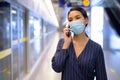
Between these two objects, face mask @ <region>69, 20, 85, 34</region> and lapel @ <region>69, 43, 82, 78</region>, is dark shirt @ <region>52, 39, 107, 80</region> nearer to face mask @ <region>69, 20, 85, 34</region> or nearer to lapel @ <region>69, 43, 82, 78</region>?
lapel @ <region>69, 43, 82, 78</region>

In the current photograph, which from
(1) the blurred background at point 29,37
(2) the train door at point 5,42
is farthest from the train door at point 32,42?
(2) the train door at point 5,42

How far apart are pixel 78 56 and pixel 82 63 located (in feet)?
0.25

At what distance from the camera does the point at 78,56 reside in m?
2.21

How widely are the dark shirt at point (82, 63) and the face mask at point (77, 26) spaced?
0.14 meters

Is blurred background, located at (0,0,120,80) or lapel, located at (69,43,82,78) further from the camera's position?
blurred background, located at (0,0,120,80)

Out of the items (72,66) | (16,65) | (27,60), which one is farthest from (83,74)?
(27,60)

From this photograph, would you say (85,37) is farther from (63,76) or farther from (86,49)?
(63,76)

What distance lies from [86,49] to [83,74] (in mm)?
214

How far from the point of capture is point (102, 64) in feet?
7.33

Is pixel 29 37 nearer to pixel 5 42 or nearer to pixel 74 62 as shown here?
pixel 5 42

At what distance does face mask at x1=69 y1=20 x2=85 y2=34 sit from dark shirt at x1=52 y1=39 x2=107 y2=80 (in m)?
0.14

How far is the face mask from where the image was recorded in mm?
2193

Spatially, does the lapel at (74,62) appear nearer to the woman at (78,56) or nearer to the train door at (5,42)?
the woman at (78,56)

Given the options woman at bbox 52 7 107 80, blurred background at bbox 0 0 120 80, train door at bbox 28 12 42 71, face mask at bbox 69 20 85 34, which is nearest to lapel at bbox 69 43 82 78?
woman at bbox 52 7 107 80
